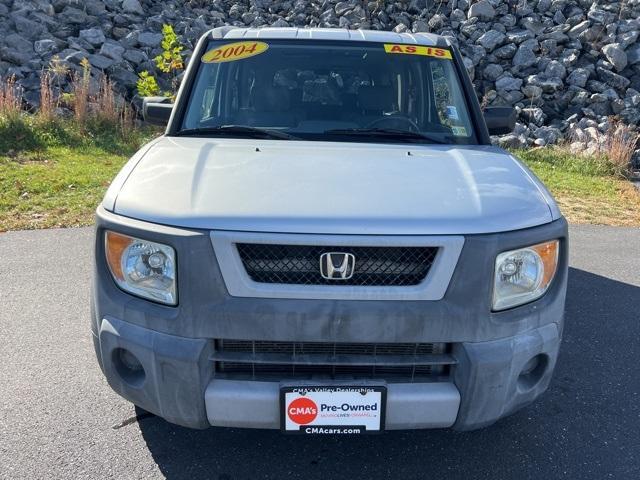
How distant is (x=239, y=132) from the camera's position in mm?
3271

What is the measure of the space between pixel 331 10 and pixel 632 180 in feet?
26.7

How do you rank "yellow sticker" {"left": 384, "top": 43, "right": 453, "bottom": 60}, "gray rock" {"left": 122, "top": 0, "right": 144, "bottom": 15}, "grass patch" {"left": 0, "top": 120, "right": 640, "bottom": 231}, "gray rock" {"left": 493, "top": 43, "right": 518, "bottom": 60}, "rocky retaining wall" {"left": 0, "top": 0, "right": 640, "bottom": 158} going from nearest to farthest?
"yellow sticker" {"left": 384, "top": 43, "right": 453, "bottom": 60} → "grass patch" {"left": 0, "top": 120, "right": 640, "bottom": 231} → "rocky retaining wall" {"left": 0, "top": 0, "right": 640, "bottom": 158} → "gray rock" {"left": 493, "top": 43, "right": 518, "bottom": 60} → "gray rock" {"left": 122, "top": 0, "right": 144, "bottom": 15}

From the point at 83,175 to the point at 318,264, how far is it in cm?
627

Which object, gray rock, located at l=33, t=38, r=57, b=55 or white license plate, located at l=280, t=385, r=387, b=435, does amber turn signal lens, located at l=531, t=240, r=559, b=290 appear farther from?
gray rock, located at l=33, t=38, r=57, b=55

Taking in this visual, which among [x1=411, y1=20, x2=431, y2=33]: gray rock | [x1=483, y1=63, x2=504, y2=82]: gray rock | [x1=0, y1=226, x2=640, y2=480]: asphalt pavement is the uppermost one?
[x1=411, y1=20, x2=431, y2=33]: gray rock

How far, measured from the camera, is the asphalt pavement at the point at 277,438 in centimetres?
266

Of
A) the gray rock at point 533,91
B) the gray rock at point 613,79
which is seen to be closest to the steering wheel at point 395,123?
the gray rock at point 533,91

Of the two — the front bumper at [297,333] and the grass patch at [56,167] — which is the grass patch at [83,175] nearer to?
the grass patch at [56,167]

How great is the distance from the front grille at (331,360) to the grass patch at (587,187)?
524 centimetres

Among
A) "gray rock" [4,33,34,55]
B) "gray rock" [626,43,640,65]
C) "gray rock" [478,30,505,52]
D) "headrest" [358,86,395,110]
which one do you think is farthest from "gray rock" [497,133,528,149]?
"gray rock" [4,33,34,55]

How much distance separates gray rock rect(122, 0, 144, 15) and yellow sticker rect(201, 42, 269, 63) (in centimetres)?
1132

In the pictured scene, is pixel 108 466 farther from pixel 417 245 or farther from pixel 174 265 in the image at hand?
pixel 417 245

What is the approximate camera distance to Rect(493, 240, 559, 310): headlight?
7.50 ft

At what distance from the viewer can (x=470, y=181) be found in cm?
262
